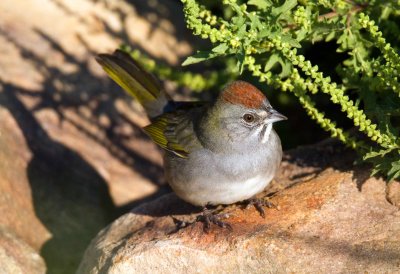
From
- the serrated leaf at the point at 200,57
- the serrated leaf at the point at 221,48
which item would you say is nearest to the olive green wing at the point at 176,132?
the serrated leaf at the point at 200,57

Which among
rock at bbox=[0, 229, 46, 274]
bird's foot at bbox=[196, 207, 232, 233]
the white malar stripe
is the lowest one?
rock at bbox=[0, 229, 46, 274]

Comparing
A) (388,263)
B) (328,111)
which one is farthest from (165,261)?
(328,111)

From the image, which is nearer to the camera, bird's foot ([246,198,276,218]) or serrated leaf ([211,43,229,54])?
serrated leaf ([211,43,229,54])

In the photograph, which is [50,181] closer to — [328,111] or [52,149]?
[52,149]

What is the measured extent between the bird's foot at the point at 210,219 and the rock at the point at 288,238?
0.04 metres

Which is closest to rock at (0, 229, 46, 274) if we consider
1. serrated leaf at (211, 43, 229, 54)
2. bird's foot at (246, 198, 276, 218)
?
bird's foot at (246, 198, 276, 218)

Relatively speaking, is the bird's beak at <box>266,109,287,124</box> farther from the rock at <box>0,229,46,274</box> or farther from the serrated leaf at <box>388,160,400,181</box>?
the rock at <box>0,229,46,274</box>

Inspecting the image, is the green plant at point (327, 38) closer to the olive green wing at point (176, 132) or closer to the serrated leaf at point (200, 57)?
the serrated leaf at point (200, 57)

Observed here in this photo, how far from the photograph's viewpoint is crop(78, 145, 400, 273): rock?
13.2 ft

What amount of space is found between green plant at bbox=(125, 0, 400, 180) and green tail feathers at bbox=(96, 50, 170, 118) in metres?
0.93

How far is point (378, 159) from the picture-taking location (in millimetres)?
4469

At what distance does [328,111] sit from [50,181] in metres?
2.38

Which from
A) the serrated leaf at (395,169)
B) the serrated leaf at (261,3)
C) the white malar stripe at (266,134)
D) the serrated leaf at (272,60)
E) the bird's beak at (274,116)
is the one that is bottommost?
the white malar stripe at (266,134)

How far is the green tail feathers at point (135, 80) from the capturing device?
5332 millimetres
